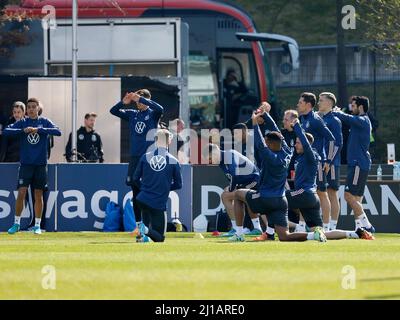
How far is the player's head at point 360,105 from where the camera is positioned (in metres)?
22.0

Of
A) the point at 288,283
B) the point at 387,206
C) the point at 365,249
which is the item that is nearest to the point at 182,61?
the point at 387,206

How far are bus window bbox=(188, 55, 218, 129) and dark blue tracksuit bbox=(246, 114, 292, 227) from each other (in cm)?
1497

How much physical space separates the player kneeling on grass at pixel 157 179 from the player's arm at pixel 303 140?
1.83 m

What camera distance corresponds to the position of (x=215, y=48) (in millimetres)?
35406

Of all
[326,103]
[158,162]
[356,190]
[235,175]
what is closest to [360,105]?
[326,103]

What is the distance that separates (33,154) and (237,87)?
42.8 ft

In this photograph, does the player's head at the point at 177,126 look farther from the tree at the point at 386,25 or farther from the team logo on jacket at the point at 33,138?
the tree at the point at 386,25

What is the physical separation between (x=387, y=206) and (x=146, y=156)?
7653 mm

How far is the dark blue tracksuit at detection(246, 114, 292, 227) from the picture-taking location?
19.7 metres

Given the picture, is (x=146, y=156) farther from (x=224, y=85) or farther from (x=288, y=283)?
(x=224, y=85)

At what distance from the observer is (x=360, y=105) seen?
22062 millimetres

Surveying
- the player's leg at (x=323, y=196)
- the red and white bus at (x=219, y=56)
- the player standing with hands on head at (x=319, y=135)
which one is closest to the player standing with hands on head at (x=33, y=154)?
the player standing with hands on head at (x=319, y=135)

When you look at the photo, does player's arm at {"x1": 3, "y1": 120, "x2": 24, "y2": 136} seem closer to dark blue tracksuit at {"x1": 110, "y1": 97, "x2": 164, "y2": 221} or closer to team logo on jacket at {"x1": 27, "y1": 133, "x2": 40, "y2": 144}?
team logo on jacket at {"x1": 27, "y1": 133, "x2": 40, "y2": 144}
